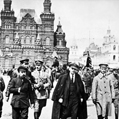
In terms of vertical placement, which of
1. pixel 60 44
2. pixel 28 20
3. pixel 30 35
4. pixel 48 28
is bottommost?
pixel 60 44

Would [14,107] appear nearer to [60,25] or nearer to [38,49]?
A: [38,49]

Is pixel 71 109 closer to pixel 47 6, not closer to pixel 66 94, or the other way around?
pixel 66 94

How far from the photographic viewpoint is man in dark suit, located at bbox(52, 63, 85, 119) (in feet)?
19.4

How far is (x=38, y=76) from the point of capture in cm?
742

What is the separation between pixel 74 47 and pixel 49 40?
73.9 metres

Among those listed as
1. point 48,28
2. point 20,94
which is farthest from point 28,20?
point 20,94

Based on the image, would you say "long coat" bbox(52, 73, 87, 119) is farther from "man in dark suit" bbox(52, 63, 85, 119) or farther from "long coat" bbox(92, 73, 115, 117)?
"long coat" bbox(92, 73, 115, 117)

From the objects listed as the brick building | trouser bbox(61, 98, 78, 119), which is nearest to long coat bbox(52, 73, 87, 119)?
trouser bbox(61, 98, 78, 119)

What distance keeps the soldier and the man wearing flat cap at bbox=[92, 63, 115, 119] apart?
3.97 feet

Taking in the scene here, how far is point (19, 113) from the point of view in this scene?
5926 millimetres

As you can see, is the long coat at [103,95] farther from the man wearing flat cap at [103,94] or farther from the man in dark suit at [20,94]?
the man in dark suit at [20,94]

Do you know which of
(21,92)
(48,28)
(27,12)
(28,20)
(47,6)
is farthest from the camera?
(27,12)

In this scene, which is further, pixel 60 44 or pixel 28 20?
pixel 60 44

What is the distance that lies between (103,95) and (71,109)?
102cm
